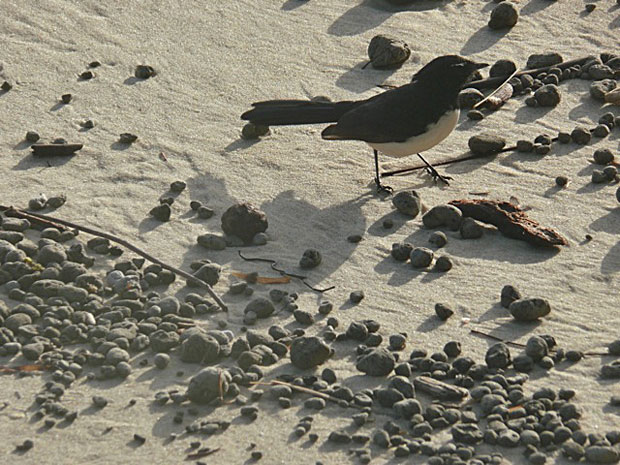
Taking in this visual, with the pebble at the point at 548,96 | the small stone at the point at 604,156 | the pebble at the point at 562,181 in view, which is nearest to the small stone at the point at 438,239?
the pebble at the point at 562,181

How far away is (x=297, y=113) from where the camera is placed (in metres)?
7.21

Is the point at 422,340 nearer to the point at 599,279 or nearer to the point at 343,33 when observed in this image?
the point at 599,279

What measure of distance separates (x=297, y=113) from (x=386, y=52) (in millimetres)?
1446

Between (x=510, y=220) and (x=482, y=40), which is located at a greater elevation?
(x=482, y=40)

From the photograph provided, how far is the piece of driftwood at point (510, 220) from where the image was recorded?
6.29m

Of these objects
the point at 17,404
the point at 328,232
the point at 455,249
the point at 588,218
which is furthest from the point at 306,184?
the point at 17,404

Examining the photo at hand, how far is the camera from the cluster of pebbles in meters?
4.59

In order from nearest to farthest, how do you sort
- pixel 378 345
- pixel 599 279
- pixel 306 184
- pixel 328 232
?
pixel 378 345
pixel 599 279
pixel 328 232
pixel 306 184

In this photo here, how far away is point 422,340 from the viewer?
5418 mm

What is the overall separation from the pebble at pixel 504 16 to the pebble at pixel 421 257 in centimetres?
339

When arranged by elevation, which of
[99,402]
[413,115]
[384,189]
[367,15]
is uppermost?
[413,115]

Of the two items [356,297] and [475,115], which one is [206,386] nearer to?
[356,297]

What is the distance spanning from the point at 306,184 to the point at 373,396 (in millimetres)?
2476

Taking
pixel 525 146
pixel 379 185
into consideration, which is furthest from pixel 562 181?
pixel 379 185
